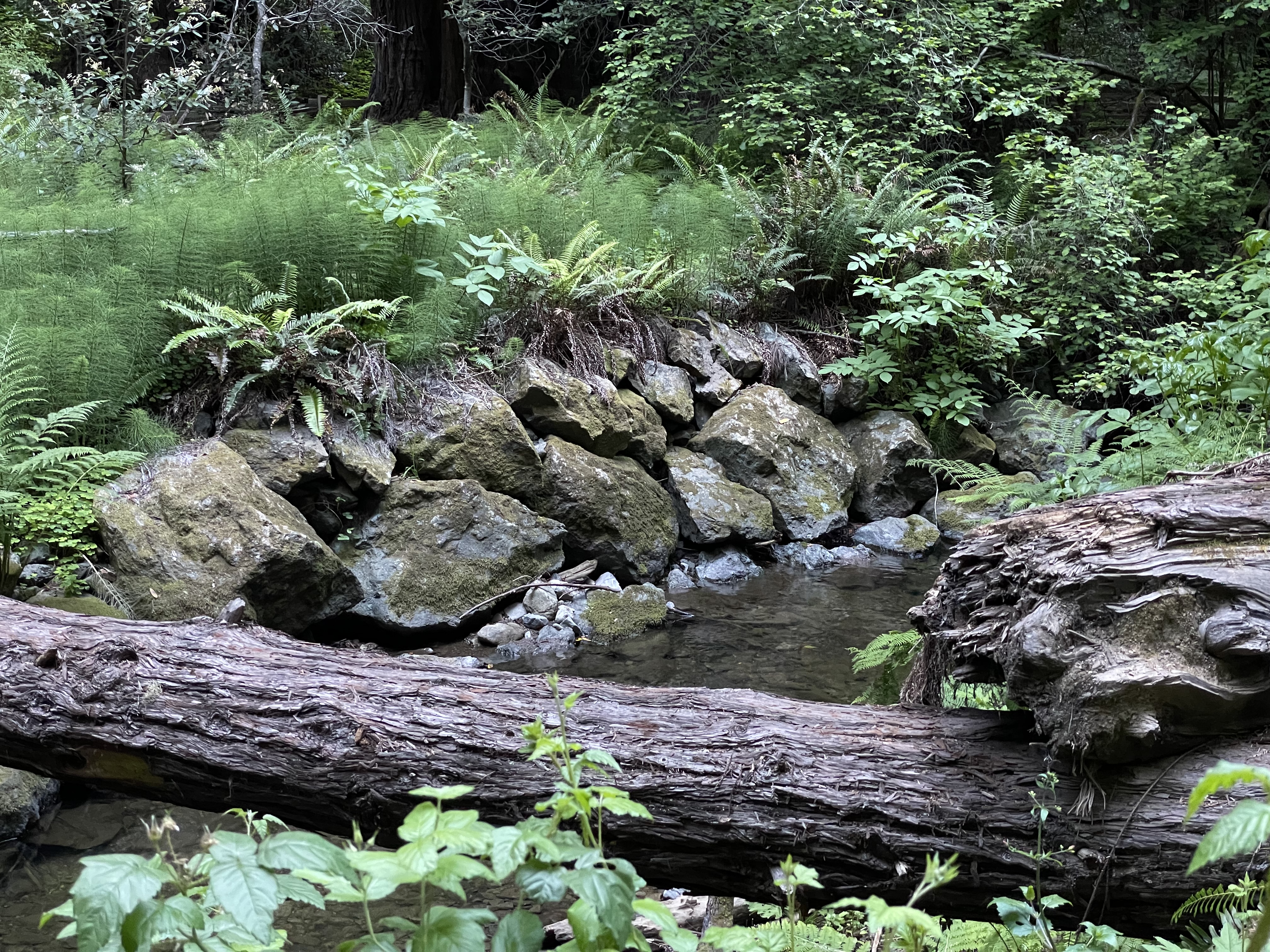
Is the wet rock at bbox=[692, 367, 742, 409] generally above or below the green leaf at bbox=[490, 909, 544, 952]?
below

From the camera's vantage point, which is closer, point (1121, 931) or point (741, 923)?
point (1121, 931)

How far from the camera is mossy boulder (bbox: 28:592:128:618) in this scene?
4.16 meters

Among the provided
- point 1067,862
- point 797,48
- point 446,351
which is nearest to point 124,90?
point 446,351

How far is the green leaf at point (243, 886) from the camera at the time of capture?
110 cm

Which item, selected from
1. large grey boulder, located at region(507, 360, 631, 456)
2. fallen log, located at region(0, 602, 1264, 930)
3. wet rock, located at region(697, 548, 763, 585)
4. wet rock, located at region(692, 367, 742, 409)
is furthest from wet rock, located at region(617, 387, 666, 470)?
fallen log, located at region(0, 602, 1264, 930)

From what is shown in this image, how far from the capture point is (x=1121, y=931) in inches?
81.7

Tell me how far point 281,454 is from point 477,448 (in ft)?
3.58

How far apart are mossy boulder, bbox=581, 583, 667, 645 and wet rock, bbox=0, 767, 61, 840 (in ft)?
8.71

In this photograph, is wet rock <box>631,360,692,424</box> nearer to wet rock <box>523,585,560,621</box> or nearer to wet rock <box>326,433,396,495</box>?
wet rock <box>523,585,560,621</box>

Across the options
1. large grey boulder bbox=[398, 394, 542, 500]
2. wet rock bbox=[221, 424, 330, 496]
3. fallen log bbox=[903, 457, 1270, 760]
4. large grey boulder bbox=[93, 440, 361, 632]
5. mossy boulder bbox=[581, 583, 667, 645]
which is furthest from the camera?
large grey boulder bbox=[398, 394, 542, 500]

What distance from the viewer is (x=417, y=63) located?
11641 mm

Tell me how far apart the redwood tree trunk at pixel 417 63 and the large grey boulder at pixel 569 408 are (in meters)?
6.73

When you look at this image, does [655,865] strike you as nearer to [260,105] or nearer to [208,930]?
[208,930]

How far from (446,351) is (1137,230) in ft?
19.7
